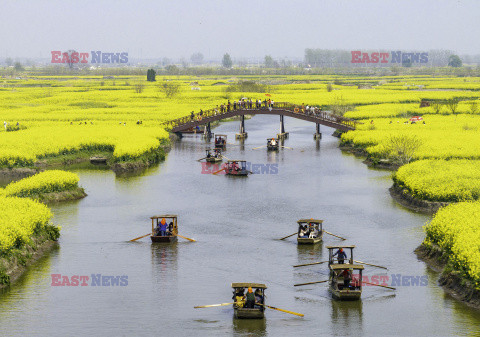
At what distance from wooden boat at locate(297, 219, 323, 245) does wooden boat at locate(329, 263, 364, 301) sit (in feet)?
32.9

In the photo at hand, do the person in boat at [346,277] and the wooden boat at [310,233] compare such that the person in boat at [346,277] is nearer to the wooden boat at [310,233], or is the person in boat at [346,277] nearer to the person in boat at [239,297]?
→ the person in boat at [239,297]

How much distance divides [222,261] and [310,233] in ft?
26.0

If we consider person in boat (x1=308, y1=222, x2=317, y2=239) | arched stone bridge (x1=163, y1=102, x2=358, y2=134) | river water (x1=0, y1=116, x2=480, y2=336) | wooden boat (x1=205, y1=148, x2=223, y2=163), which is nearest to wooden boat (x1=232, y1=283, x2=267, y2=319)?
river water (x1=0, y1=116, x2=480, y2=336)

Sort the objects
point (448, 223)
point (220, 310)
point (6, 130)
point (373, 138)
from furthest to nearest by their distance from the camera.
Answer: point (6, 130)
point (373, 138)
point (448, 223)
point (220, 310)

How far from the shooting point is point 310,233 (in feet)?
178

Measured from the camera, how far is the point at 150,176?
84.2 meters

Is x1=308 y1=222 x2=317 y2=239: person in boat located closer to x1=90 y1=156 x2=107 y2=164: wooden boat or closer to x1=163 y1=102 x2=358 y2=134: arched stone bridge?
x1=90 y1=156 x2=107 y2=164: wooden boat

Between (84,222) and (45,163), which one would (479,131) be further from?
(84,222)

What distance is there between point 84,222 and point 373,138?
53.0 metres

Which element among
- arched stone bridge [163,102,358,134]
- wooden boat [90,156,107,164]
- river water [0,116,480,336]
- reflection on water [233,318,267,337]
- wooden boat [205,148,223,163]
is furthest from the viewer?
Result: arched stone bridge [163,102,358,134]

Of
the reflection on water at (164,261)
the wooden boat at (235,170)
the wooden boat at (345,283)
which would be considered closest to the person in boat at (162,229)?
the reflection on water at (164,261)

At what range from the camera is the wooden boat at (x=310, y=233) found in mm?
53844

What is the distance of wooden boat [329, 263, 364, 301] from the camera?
137ft

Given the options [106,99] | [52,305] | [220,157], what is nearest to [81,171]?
[220,157]
